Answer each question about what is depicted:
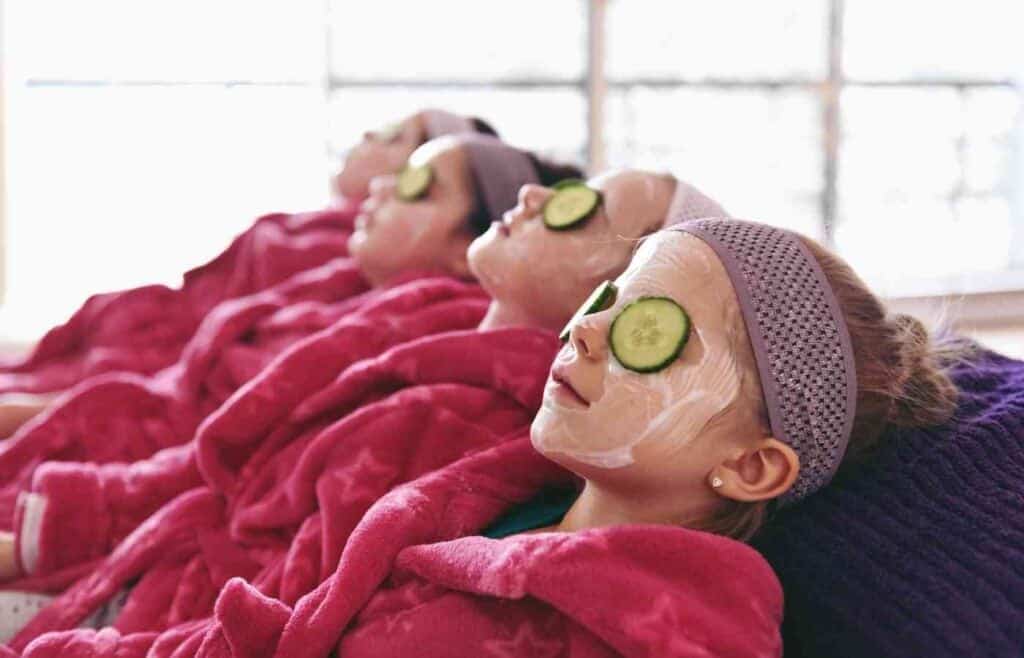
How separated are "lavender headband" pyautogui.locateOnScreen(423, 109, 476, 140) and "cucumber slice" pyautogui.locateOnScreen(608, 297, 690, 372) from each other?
4.67 feet

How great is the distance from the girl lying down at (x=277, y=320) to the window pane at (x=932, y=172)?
2157 millimetres

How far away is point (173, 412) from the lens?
6.42ft

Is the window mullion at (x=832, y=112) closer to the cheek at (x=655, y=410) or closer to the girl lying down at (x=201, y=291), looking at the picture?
the girl lying down at (x=201, y=291)

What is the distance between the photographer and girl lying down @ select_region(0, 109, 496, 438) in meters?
2.29

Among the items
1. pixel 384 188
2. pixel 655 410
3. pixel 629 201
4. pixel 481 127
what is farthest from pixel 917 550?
pixel 481 127

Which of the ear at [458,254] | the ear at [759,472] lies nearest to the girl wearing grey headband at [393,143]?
the ear at [458,254]

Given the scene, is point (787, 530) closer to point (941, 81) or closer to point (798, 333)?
point (798, 333)

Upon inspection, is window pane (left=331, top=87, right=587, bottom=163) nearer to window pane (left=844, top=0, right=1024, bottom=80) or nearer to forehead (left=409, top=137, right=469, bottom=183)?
window pane (left=844, top=0, right=1024, bottom=80)

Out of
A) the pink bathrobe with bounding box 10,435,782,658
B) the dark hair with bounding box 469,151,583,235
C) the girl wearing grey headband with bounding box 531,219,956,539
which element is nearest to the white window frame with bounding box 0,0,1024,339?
the dark hair with bounding box 469,151,583,235

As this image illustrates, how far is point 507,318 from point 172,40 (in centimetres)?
217

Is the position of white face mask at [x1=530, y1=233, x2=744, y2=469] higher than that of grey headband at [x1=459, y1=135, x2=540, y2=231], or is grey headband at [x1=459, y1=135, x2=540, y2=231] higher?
grey headband at [x1=459, y1=135, x2=540, y2=231]

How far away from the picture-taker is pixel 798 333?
105 cm

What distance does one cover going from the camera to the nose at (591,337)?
1.07m

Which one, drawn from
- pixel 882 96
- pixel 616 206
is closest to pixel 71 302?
pixel 616 206
